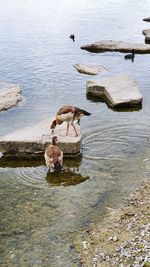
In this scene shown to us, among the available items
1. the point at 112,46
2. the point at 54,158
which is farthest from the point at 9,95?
the point at 112,46

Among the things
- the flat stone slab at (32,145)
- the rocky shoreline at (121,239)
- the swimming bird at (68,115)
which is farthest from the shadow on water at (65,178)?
the rocky shoreline at (121,239)

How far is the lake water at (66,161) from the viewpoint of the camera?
11492 mm

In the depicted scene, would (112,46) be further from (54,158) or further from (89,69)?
(54,158)

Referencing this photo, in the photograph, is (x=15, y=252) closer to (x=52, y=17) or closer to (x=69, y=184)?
(x=69, y=184)

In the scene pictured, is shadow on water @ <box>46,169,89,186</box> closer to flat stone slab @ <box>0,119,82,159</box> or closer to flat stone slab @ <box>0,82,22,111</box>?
flat stone slab @ <box>0,119,82,159</box>

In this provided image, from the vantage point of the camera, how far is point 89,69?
2719cm

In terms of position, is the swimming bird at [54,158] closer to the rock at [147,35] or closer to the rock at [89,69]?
the rock at [89,69]

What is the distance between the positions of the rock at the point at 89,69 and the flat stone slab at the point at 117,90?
273 centimetres

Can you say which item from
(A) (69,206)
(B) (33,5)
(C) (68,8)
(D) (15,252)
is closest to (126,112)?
(A) (69,206)

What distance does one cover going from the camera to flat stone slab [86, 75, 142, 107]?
825 inches

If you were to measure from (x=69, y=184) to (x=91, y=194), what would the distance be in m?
1.14

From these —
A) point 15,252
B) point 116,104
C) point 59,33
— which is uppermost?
point 59,33

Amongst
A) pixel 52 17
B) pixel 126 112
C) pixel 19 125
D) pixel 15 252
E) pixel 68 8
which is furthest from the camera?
pixel 68 8

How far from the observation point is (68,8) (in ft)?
177
